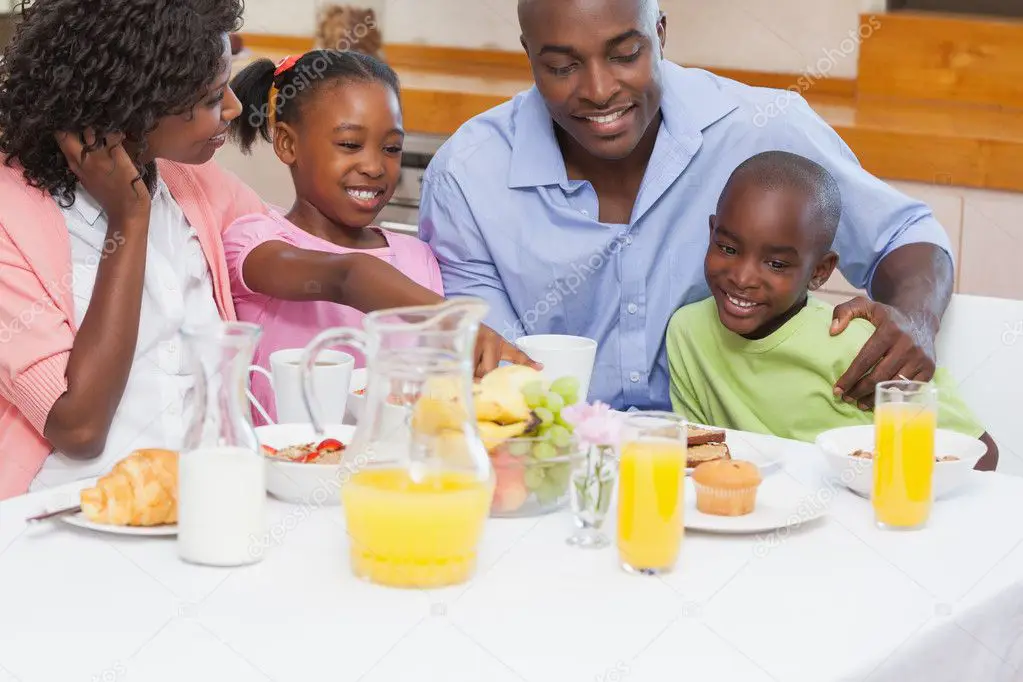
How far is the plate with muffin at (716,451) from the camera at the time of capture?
4.73 ft

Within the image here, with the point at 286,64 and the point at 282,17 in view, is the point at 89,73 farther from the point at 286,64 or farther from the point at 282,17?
the point at 282,17

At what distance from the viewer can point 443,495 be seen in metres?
1.09

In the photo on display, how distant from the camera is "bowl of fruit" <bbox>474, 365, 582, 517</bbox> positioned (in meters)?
1.24

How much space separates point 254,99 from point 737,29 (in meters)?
2.02

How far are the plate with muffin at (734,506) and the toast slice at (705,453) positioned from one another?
96mm

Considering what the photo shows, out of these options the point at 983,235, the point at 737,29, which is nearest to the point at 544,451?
the point at 983,235

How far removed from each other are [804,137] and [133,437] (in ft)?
3.52

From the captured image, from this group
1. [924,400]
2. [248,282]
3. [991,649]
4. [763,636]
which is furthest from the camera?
[248,282]

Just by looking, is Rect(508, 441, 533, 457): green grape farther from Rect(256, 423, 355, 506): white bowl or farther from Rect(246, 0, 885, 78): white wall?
Rect(246, 0, 885, 78): white wall

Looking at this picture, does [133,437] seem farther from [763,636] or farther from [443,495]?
[763,636]

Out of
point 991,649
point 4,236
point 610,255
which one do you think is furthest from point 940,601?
point 4,236

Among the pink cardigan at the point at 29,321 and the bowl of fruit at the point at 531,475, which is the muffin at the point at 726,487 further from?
the pink cardigan at the point at 29,321

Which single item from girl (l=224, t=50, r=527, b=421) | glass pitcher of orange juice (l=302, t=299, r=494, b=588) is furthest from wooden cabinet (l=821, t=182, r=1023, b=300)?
glass pitcher of orange juice (l=302, t=299, r=494, b=588)

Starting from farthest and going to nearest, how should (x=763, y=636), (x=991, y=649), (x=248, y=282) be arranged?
(x=248, y=282), (x=991, y=649), (x=763, y=636)
